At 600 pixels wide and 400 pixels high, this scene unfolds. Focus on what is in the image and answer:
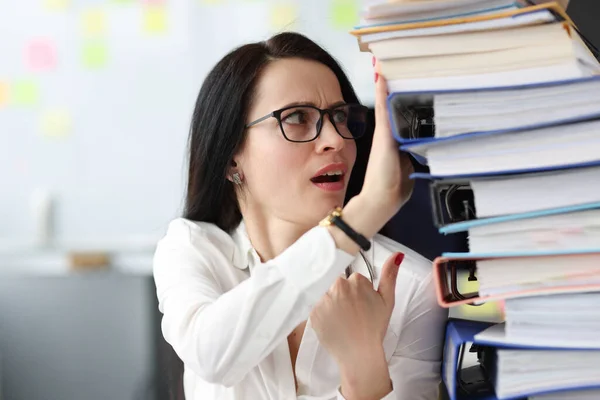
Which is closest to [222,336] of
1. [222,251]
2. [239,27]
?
[222,251]

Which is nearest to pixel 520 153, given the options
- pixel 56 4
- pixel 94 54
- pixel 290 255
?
pixel 290 255

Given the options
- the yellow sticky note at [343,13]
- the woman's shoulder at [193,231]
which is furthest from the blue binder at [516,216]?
the yellow sticky note at [343,13]

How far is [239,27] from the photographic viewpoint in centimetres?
267

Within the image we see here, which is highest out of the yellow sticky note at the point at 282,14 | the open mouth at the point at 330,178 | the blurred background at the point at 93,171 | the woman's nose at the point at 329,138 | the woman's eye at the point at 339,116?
the yellow sticky note at the point at 282,14

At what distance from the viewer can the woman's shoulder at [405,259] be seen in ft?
3.99

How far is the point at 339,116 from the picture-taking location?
120cm

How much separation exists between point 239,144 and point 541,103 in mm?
636

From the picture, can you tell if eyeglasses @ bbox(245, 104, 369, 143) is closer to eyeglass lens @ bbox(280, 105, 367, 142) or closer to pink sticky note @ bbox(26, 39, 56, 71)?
eyeglass lens @ bbox(280, 105, 367, 142)

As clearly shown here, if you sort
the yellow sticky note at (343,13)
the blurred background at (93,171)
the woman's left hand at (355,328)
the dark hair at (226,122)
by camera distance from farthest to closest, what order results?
the blurred background at (93,171) < the yellow sticky note at (343,13) < the dark hair at (226,122) < the woman's left hand at (355,328)

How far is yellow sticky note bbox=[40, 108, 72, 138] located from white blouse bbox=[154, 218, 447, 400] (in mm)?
1679

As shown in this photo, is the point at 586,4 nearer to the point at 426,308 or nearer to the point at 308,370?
the point at 426,308

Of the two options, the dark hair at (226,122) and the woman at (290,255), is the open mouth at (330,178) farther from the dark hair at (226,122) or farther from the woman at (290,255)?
the dark hair at (226,122)

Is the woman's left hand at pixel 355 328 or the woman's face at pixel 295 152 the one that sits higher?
the woman's face at pixel 295 152

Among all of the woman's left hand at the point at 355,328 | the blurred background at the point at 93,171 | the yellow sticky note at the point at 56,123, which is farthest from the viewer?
the yellow sticky note at the point at 56,123
